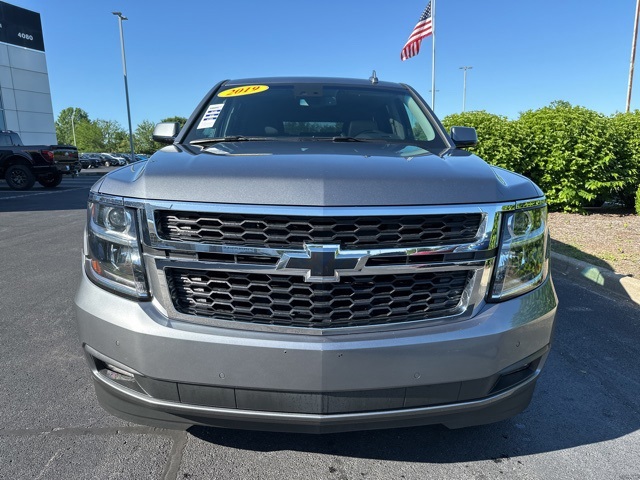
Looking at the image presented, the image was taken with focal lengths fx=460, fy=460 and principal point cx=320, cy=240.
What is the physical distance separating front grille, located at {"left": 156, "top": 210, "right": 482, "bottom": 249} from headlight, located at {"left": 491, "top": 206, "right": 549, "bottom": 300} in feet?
0.55

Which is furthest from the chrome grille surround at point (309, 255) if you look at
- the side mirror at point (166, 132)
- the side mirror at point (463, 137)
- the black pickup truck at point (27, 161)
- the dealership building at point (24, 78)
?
the dealership building at point (24, 78)

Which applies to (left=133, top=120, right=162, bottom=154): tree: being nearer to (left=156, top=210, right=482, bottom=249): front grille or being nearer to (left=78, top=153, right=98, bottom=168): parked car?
(left=78, top=153, right=98, bottom=168): parked car

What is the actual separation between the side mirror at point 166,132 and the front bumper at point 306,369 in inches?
61.5

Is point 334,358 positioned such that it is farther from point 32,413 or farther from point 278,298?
point 32,413

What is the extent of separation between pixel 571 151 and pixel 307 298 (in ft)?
27.9

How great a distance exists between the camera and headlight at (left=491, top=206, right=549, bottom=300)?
1781 mm

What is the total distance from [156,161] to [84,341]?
799 mm

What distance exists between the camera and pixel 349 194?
1653mm

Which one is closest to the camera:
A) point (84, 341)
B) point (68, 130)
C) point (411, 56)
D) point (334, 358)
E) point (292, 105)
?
point (334, 358)

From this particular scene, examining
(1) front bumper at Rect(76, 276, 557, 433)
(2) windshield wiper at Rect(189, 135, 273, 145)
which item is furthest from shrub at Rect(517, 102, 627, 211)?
(1) front bumper at Rect(76, 276, 557, 433)

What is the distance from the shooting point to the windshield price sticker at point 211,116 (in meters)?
2.99

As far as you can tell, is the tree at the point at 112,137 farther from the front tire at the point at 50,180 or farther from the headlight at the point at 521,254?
the headlight at the point at 521,254

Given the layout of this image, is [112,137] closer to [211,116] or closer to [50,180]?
[50,180]

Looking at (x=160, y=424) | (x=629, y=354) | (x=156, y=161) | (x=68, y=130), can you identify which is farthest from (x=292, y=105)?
(x=68, y=130)
